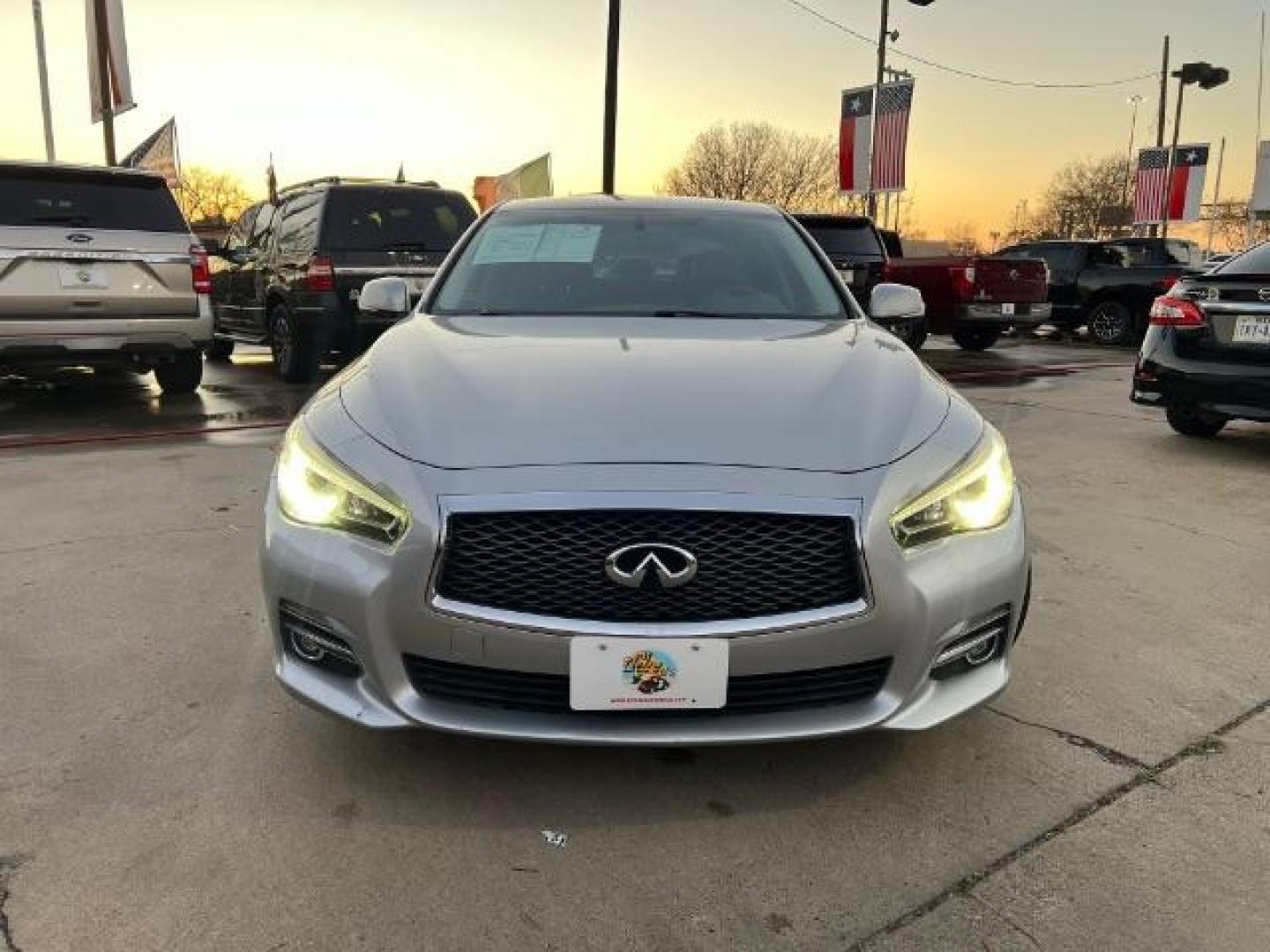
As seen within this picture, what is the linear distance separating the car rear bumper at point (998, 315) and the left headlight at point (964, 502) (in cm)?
1152

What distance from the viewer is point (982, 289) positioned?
13.3m

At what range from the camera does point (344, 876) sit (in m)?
2.11

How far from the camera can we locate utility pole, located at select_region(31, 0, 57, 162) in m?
20.9

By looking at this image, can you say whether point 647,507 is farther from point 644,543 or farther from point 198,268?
point 198,268

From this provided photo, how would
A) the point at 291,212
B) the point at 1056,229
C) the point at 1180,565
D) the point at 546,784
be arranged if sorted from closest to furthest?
the point at 546,784 < the point at 1180,565 < the point at 291,212 < the point at 1056,229

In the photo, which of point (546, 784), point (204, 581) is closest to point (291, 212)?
point (204, 581)

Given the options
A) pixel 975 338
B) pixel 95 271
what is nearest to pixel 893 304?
pixel 95 271

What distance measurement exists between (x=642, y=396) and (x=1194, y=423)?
6.23 meters

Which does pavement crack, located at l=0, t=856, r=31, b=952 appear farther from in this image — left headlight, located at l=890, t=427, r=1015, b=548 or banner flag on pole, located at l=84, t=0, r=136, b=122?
banner flag on pole, located at l=84, t=0, r=136, b=122

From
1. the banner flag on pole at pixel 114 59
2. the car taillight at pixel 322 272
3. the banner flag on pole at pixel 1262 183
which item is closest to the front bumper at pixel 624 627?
the car taillight at pixel 322 272

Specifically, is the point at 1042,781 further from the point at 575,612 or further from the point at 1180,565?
the point at 1180,565

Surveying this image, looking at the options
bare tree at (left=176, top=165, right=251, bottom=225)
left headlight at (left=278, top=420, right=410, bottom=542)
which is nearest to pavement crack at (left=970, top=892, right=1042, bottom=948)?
left headlight at (left=278, top=420, right=410, bottom=542)

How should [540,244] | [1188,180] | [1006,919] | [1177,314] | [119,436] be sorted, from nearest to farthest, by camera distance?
[1006,919] → [540,244] → [1177,314] → [119,436] → [1188,180]

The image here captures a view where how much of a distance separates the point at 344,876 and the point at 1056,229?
88403 millimetres
